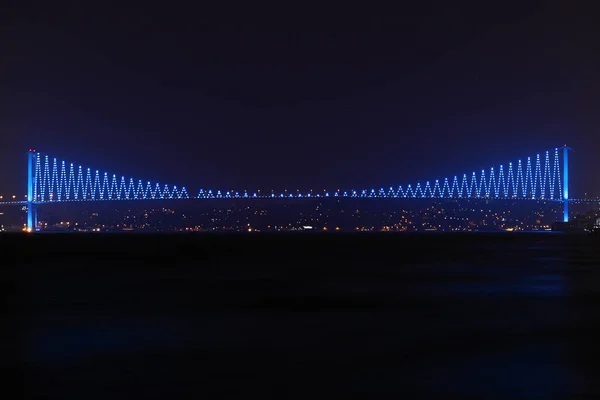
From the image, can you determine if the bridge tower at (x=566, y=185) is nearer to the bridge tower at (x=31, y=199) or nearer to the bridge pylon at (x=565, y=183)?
the bridge pylon at (x=565, y=183)

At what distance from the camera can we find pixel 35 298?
17453mm

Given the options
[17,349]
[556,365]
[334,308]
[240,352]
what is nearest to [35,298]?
[334,308]

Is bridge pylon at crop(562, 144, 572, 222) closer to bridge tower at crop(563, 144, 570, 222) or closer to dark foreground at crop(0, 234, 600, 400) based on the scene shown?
bridge tower at crop(563, 144, 570, 222)

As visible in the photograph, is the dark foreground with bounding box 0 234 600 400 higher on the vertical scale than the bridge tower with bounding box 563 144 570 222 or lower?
lower

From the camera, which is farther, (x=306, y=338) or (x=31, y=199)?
(x=31, y=199)

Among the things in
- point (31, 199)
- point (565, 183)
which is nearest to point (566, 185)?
point (565, 183)

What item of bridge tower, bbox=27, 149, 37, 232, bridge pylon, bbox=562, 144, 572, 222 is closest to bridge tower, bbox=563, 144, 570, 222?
bridge pylon, bbox=562, 144, 572, 222

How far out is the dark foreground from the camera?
8.25 m

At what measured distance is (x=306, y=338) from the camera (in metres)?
11.4

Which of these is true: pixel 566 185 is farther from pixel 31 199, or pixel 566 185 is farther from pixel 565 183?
pixel 31 199

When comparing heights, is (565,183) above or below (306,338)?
A: above

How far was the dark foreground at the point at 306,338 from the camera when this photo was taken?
8.25m

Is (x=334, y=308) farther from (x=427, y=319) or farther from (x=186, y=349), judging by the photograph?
Result: (x=186, y=349)

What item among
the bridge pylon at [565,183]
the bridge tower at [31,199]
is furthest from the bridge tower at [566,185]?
the bridge tower at [31,199]
